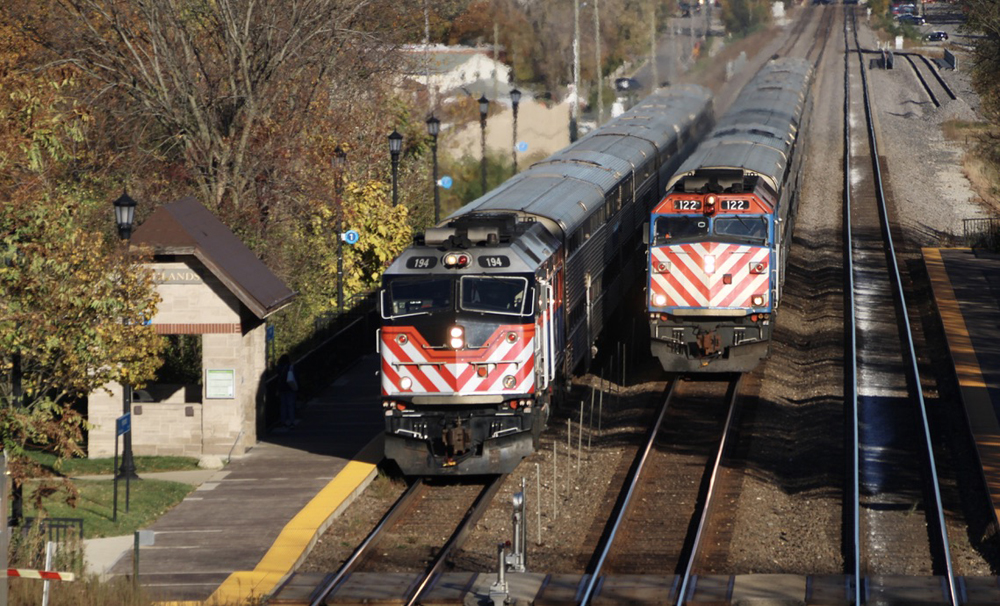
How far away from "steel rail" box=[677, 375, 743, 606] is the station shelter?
7.89m

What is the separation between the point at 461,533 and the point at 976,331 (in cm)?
1760

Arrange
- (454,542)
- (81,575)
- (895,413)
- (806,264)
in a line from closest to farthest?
(81,575) → (454,542) → (895,413) → (806,264)

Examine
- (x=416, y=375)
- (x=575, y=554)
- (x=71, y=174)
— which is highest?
(x=71, y=174)

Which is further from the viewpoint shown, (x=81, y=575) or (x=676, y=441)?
(x=676, y=441)

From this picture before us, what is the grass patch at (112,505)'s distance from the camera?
19562 millimetres

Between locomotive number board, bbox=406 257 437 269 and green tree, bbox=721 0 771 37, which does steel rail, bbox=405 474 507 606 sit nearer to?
locomotive number board, bbox=406 257 437 269

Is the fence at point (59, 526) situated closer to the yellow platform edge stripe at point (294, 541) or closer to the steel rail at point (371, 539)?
the yellow platform edge stripe at point (294, 541)

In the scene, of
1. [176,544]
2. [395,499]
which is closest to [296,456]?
[395,499]

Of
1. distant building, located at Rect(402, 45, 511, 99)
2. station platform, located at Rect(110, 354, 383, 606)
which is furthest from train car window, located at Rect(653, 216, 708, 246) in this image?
distant building, located at Rect(402, 45, 511, 99)

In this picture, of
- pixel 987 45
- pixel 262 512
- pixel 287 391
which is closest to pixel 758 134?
pixel 287 391

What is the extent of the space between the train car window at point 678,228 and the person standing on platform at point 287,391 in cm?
744

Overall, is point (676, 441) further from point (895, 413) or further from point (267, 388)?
point (267, 388)

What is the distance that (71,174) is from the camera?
118 feet

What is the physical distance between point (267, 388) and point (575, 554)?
997cm
